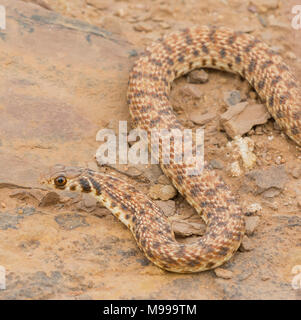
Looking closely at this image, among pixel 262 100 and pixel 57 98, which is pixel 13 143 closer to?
pixel 57 98

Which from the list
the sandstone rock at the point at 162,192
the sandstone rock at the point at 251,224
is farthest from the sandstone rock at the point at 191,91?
the sandstone rock at the point at 251,224

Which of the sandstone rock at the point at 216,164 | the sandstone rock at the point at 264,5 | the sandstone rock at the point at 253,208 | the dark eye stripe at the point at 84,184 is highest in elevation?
the sandstone rock at the point at 264,5

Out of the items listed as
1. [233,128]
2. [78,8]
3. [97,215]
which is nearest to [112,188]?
[97,215]

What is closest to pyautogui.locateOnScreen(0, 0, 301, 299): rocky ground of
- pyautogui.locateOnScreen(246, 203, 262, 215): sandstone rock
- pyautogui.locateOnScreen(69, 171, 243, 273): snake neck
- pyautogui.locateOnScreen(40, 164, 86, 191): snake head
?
pyautogui.locateOnScreen(246, 203, 262, 215): sandstone rock

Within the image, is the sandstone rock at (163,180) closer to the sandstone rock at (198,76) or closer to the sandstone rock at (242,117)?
the sandstone rock at (242,117)

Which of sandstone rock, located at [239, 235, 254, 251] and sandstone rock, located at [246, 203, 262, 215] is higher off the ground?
sandstone rock, located at [246, 203, 262, 215]

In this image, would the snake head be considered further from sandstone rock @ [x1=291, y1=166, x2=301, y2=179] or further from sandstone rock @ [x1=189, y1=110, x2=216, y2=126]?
sandstone rock @ [x1=291, y1=166, x2=301, y2=179]
